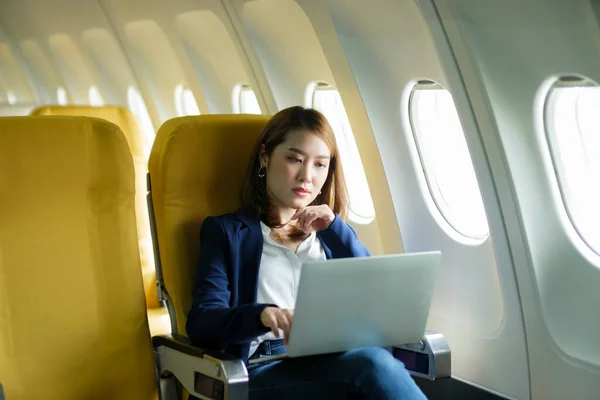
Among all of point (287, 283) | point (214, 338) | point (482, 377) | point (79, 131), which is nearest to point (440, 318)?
point (482, 377)

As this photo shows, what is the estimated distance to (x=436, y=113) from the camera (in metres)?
4.33

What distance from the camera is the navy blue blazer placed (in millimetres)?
2766

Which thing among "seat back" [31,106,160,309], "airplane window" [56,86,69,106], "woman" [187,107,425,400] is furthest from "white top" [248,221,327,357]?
"airplane window" [56,86,69,106]

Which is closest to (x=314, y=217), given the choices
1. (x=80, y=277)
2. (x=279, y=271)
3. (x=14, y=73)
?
(x=279, y=271)

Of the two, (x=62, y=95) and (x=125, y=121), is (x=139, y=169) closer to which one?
(x=125, y=121)

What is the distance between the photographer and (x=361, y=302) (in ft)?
8.43

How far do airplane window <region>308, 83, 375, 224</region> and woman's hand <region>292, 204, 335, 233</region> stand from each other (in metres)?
1.93

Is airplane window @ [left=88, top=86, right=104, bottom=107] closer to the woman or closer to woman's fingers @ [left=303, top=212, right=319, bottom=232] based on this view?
the woman

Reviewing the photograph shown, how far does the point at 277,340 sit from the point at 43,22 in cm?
864

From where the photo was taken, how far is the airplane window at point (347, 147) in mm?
5207

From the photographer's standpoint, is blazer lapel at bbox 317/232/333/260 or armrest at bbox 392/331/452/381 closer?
armrest at bbox 392/331/452/381

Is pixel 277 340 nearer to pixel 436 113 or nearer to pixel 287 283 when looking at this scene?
pixel 287 283

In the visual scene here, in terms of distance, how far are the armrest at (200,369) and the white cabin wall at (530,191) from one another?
1.43 m

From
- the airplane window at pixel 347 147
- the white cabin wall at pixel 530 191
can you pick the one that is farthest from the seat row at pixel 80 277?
the airplane window at pixel 347 147
